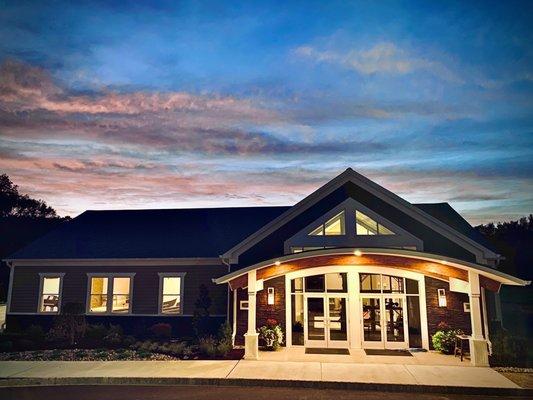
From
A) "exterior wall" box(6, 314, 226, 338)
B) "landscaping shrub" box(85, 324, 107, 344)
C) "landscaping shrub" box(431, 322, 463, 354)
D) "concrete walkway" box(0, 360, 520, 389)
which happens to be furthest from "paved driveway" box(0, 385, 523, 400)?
"exterior wall" box(6, 314, 226, 338)

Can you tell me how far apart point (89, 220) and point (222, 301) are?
11044 millimetres

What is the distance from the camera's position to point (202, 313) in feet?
64.3

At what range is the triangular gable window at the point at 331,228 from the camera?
1791 cm

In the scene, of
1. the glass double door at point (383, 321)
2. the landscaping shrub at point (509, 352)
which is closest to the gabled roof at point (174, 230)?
the glass double door at point (383, 321)

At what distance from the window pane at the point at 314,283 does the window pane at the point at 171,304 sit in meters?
6.79

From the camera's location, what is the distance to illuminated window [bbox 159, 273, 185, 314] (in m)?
20.5

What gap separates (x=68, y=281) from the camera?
21.4 metres

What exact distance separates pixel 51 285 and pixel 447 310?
19154 millimetres

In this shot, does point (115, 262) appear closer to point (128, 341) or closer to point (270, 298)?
point (128, 341)

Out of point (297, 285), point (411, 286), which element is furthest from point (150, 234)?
point (411, 286)

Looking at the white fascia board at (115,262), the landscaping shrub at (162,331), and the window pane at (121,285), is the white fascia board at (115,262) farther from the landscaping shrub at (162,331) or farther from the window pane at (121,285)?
the landscaping shrub at (162,331)

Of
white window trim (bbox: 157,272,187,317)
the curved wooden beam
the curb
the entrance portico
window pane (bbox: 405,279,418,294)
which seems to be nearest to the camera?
the curb

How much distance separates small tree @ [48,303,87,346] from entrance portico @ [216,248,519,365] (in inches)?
304

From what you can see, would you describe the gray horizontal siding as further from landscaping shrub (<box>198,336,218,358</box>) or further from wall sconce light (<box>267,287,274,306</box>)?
landscaping shrub (<box>198,336,218,358</box>)
